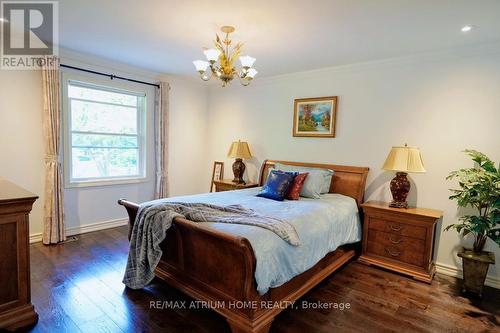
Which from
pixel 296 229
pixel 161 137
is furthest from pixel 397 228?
pixel 161 137

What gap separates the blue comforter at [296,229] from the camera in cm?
195

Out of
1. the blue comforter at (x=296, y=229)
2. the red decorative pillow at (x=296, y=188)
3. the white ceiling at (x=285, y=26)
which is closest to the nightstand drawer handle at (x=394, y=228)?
the blue comforter at (x=296, y=229)

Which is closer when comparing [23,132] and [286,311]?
[286,311]

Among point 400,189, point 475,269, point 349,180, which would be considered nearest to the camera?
point 475,269

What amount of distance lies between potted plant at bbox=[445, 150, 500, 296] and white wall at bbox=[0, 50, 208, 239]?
411cm

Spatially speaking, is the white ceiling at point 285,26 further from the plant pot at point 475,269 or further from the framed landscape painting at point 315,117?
the plant pot at point 475,269

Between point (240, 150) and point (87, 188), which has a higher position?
point (240, 150)

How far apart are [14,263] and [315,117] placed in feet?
11.9

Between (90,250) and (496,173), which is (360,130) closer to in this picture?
(496,173)

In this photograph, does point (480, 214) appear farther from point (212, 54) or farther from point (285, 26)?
point (212, 54)

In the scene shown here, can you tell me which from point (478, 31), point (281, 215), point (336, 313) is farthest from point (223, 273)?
point (478, 31)

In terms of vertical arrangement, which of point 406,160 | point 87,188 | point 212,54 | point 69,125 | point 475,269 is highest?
point 212,54

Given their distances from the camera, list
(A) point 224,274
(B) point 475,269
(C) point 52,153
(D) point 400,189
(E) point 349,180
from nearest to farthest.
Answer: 1. (A) point 224,274
2. (B) point 475,269
3. (D) point 400,189
4. (C) point 52,153
5. (E) point 349,180

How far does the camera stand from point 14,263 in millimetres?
1924
